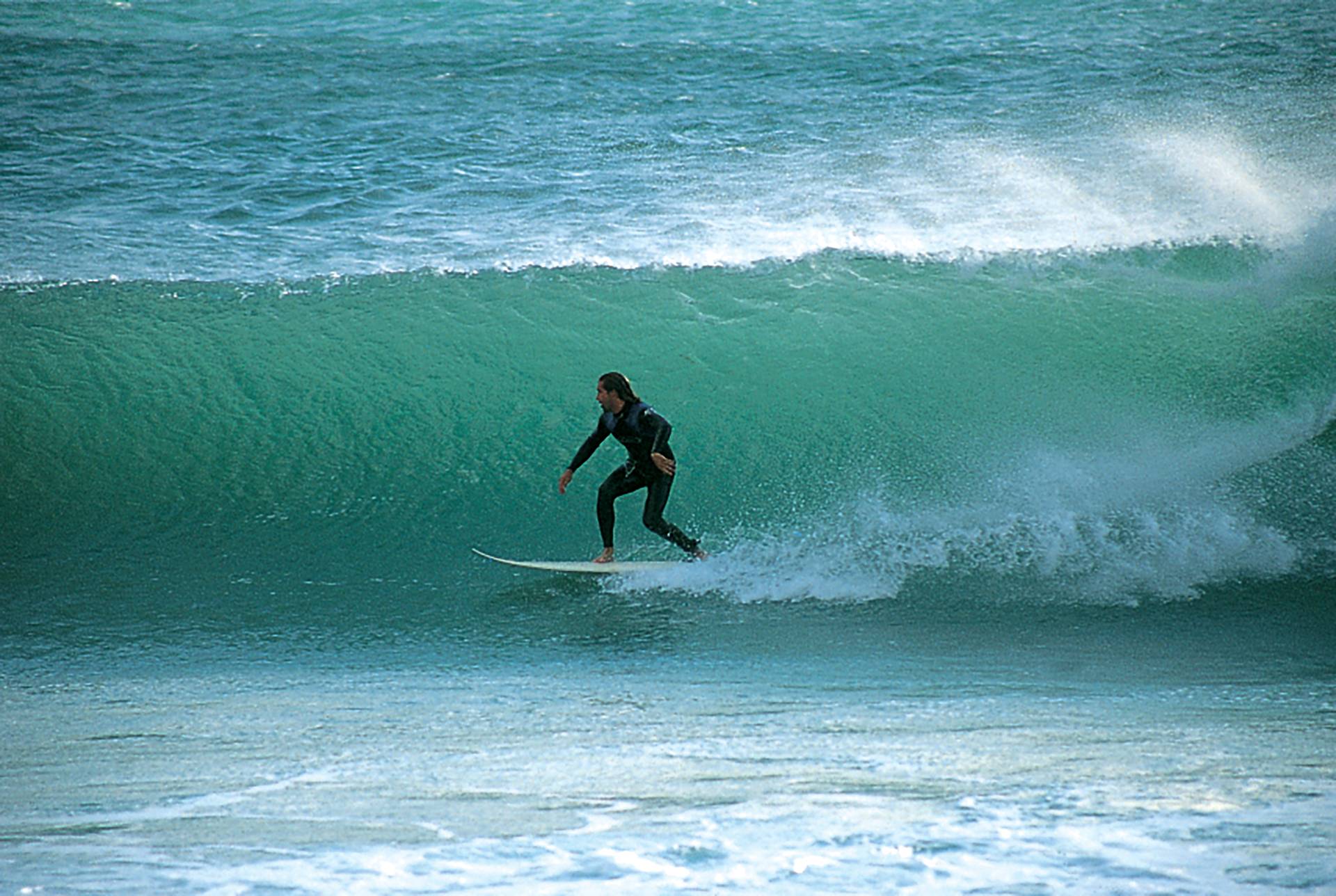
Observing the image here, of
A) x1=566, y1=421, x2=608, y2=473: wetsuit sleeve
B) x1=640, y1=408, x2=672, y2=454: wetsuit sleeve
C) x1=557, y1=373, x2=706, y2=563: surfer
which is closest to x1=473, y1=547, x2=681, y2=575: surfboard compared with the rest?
x1=557, y1=373, x2=706, y2=563: surfer

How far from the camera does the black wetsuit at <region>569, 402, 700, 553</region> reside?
251 inches

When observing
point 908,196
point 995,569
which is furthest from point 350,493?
point 908,196

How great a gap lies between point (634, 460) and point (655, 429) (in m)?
0.25

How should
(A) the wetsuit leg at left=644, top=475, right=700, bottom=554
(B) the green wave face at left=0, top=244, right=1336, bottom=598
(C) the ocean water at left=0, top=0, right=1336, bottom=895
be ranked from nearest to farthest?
(C) the ocean water at left=0, top=0, right=1336, bottom=895 < (A) the wetsuit leg at left=644, top=475, right=700, bottom=554 < (B) the green wave face at left=0, top=244, right=1336, bottom=598

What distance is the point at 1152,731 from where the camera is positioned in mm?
3826

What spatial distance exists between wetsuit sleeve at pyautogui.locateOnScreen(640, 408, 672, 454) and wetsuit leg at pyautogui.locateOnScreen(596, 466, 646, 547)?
0.88ft

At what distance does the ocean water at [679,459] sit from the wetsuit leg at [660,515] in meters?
0.20

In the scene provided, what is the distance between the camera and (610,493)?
6613 millimetres

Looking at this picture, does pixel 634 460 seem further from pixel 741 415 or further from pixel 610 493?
pixel 741 415

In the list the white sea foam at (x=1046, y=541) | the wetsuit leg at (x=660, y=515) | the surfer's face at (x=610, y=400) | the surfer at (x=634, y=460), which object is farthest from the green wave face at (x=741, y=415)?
the surfer's face at (x=610, y=400)

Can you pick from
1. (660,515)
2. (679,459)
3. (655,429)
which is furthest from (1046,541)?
(679,459)

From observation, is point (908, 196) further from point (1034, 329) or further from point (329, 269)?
point (329, 269)

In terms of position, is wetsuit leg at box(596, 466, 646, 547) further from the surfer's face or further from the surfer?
the surfer's face

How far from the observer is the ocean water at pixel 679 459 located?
3006mm
